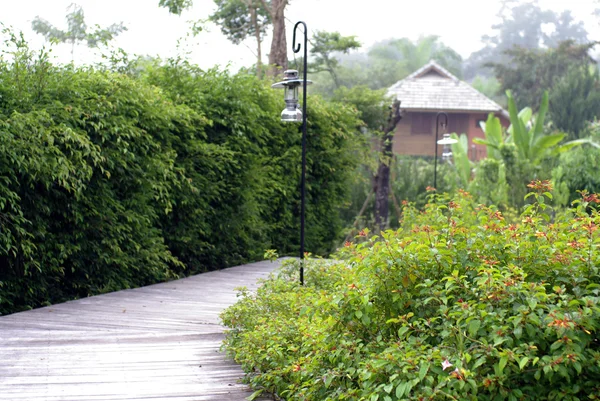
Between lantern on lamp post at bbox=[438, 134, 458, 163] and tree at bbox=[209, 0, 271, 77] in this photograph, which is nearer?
lantern on lamp post at bbox=[438, 134, 458, 163]

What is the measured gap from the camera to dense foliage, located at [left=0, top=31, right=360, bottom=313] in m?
7.31

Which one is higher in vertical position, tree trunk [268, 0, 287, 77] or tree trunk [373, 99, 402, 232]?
tree trunk [268, 0, 287, 77]

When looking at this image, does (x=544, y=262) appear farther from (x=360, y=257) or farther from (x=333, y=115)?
(x=333, y=115)

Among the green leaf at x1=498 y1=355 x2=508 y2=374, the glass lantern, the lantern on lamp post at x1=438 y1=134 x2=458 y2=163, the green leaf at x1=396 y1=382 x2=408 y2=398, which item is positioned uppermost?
the glass lantern

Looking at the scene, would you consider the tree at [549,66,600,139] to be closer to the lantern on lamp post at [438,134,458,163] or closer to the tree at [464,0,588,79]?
the lantern on lamp post at [438,134,458,163]

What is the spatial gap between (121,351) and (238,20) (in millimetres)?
18056

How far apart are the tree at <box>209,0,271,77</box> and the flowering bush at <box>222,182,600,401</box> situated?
17643 millimetres

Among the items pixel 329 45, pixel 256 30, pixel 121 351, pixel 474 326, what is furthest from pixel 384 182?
pixel 474 326

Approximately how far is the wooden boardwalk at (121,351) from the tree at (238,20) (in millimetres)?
15053

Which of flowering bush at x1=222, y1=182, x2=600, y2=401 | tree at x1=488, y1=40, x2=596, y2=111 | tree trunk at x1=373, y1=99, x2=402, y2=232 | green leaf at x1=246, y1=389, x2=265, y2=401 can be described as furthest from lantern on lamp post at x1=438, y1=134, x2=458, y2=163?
tree at x1=488, y1=40, x2=596, y2=111

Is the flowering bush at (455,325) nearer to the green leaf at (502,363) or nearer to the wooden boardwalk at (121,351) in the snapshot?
the green leaf at (502,363)

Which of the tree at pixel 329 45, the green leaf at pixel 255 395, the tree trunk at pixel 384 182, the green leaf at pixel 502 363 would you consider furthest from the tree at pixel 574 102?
the green leaf at pixel 502 363

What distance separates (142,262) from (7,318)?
2.40 m

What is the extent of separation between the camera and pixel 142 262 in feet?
29.7
